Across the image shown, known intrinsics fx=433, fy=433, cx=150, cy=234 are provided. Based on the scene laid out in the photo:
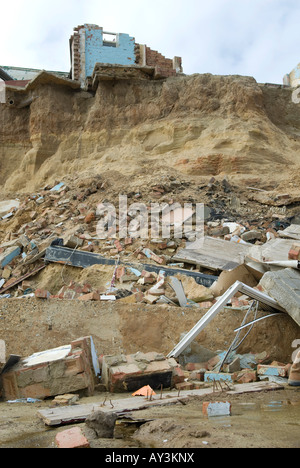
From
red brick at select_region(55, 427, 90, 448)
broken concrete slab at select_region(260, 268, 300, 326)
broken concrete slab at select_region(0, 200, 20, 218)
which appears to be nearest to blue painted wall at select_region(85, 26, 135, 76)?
broken concrete slab at select_region(0, 200, 20, 218)

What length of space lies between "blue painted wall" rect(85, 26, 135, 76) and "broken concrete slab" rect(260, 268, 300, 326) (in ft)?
50.3

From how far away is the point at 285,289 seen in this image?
19.1 ft

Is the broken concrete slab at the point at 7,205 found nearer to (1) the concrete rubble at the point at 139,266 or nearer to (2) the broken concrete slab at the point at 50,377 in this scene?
(1) the concrete rubble at the point at 139,266

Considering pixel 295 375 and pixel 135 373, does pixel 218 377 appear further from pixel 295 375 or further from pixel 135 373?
pixel 135 373

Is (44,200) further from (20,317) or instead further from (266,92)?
(266,92)

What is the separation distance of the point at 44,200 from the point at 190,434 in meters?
11.4

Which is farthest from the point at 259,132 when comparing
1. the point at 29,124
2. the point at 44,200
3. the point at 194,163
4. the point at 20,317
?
the point at 20,317

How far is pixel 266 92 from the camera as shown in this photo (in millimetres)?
17531

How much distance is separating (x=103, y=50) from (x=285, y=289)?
16.7 meters

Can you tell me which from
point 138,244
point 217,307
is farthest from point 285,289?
point 138,244

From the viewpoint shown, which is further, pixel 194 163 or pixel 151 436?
pixel 194 163

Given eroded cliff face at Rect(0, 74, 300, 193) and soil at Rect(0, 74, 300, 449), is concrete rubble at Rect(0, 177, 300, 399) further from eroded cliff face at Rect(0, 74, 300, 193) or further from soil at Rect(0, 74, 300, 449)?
eroded cliff face at Rect(0, 74, 300, 193)

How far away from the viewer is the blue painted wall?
19016 mm

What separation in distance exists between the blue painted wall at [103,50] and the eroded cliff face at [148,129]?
9.00 ft
